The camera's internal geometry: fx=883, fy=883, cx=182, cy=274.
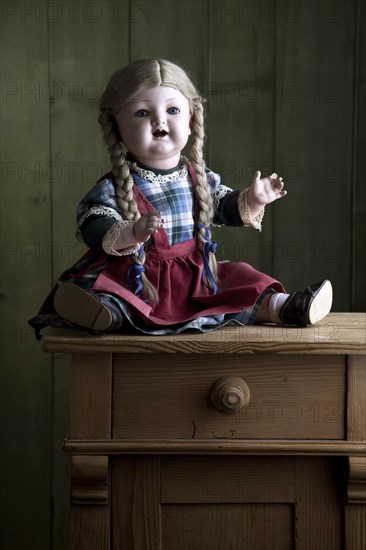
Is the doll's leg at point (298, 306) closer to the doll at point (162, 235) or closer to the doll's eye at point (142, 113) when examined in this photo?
the doll at point (162, 235)

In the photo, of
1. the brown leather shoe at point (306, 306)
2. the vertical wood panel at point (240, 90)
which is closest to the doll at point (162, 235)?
the brown leather shoe at point (306, 306)

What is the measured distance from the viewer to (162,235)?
4.28 feet

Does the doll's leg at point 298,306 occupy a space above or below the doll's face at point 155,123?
below

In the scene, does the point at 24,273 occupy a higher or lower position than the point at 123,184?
lower

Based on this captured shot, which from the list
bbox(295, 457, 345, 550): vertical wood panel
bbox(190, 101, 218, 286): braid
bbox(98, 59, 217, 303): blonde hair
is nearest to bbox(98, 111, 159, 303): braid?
bbox(98, 59, 217, 303): blonde hair

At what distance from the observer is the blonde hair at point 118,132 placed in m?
1.29

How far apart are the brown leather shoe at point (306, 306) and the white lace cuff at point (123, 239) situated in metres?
0.23

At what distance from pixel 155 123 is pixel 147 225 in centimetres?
19

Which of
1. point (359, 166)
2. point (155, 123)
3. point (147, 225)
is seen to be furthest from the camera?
point (359, 166)

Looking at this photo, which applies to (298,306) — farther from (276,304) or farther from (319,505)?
(319,505)

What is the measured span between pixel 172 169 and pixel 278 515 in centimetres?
53

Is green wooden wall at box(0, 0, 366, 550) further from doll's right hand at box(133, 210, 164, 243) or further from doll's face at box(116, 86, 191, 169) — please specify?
doll's right hand at box(133, 210, 164, 243)

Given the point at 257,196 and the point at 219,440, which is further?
the point at 257,196

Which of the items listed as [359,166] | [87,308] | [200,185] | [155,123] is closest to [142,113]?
[155,123]
